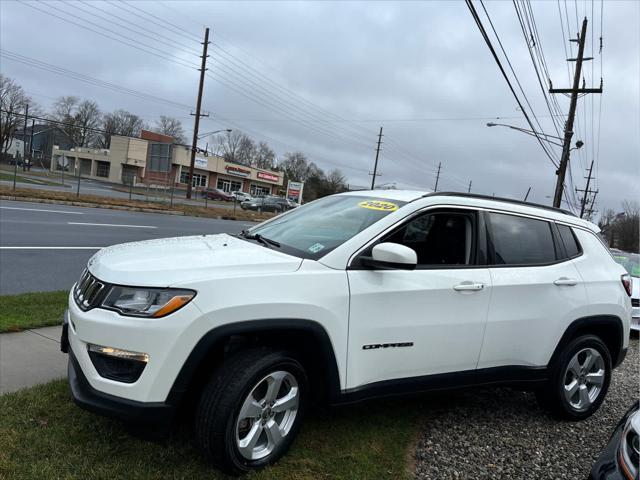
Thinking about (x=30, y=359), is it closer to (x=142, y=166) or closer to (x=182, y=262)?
(x=182, y=262)

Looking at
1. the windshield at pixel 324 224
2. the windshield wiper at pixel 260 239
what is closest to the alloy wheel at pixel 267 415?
the windshield at pixel 324 224

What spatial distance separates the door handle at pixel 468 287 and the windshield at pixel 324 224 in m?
0.70

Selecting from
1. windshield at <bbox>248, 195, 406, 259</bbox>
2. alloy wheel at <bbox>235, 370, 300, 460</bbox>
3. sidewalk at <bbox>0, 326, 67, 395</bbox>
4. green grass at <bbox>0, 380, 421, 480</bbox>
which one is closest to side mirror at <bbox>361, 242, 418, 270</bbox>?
windshield at <bbox>248, 195, 406, 259</bbox>

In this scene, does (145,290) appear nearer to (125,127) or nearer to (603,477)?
(603,477)

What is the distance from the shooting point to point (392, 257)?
2.95 meters

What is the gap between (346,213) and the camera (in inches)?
147

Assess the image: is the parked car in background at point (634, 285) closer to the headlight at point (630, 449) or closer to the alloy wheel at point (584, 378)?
the alloy wheel at point (584, 378)

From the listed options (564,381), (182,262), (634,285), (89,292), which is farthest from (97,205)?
(564,381)

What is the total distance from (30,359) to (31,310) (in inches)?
60.7

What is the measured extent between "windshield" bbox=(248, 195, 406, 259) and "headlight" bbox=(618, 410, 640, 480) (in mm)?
1839

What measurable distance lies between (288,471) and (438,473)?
102cm

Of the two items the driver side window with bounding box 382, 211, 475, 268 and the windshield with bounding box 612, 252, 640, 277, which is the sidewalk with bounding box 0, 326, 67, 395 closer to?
the driver side window with bounding box 382, 211, 475, 268

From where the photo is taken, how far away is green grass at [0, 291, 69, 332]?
5.05 meters

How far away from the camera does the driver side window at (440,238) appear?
347 centimetres
